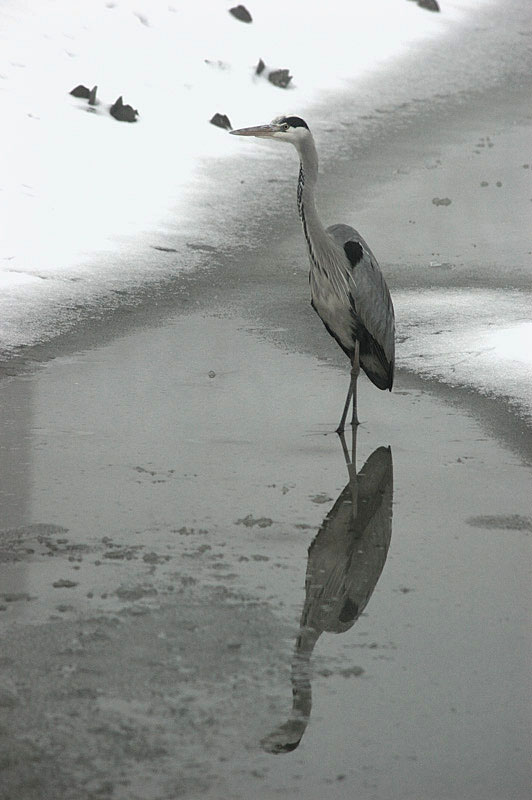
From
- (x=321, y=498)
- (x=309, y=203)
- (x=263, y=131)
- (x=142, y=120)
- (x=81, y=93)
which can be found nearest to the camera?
(x=321, y=498)

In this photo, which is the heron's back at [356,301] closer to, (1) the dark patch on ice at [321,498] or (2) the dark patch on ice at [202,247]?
(1) the dark patch on ice at [321,498]

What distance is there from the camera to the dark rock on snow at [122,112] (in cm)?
1516

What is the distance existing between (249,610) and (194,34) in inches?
592

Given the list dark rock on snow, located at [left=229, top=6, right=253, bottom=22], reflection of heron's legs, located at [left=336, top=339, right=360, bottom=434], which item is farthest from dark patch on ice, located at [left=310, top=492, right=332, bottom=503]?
dark rock on snow, located at [left=229, top=6, right=253, bottom=22]

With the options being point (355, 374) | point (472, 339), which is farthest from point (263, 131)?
point (472, 339)

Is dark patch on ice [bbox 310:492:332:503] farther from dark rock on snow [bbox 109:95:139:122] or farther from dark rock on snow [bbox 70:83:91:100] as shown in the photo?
dark rock on snow [bbox 70:83:91:100]

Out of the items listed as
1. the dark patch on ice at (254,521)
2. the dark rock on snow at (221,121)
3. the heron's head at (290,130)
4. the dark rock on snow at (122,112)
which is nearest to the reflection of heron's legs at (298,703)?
the dark patch on ice at (254,521)

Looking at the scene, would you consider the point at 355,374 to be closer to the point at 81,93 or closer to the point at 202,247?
the point at 202,247

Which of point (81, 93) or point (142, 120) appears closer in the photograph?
point (142, 120)

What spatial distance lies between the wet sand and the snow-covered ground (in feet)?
3.58

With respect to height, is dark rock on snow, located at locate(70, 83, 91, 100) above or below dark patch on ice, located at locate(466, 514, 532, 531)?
below

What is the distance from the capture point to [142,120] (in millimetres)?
15336

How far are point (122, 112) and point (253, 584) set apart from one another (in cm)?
1070

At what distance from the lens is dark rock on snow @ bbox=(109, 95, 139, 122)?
15.2m
